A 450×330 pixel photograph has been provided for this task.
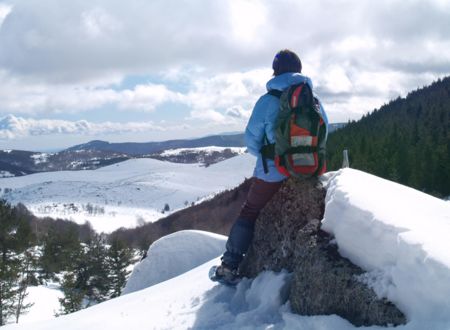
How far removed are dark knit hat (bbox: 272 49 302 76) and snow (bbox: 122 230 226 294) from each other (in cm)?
998

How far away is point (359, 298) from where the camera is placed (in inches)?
175

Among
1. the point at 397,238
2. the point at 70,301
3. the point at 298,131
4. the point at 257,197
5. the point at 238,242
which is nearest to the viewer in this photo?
the point at 397,238

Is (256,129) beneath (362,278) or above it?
above

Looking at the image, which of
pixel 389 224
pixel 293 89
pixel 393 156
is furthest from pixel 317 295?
pixel 393 156

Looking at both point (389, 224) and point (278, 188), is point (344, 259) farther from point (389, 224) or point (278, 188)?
point (278, 188)

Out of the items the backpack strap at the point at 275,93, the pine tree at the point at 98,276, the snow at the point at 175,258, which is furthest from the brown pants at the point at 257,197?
the pine tree at the point at 98,276

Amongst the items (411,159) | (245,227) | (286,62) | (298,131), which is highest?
(286,62)

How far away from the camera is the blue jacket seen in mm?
6414

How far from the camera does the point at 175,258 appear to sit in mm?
15672

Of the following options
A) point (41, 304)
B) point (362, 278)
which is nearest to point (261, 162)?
point (362, 278)

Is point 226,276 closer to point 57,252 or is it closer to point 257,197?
point 257,197

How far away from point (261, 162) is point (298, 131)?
0.99 metres

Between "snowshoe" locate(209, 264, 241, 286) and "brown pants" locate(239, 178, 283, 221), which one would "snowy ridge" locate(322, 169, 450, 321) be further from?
"snowshoe" locate(209, 264, 241, 286)

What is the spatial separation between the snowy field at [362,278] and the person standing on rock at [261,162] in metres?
0.52
